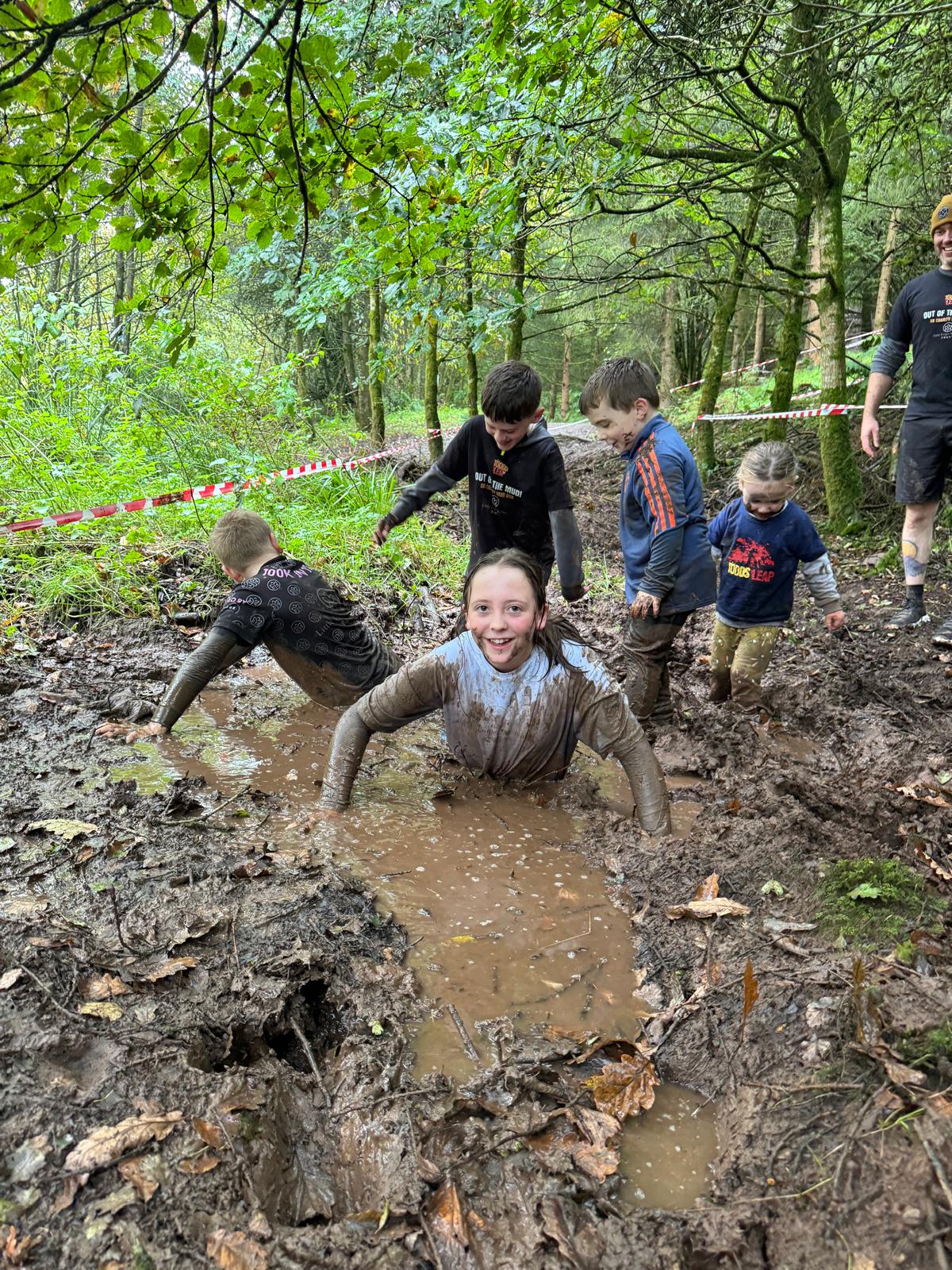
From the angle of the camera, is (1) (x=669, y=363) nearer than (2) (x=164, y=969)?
No

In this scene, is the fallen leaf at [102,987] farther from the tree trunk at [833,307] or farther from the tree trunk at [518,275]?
the tree trunk at [833,307]

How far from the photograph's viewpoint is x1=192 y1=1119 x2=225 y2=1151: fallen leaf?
1.66 m

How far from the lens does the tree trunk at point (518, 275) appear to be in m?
5.70

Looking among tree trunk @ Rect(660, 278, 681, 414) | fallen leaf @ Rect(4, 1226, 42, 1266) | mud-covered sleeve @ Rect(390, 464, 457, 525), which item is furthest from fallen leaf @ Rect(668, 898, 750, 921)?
tree trunk @ Rect(660, 278, 681, 414)

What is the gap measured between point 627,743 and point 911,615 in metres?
3.47

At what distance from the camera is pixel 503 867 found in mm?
3191

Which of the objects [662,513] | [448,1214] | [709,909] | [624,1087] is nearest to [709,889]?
[709,909]

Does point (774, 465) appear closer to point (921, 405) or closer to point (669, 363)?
point (921, 405)

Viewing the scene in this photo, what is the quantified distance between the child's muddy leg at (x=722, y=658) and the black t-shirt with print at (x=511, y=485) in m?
1.24

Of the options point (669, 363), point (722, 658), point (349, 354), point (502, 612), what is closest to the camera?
point (502, 612)

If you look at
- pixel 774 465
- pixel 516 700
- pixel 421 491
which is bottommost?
pixel 516 700

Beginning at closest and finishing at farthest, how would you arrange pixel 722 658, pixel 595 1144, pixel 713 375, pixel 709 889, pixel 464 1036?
pixel 595 1144, pixel 464 1036, pixel 709 889, pixel 722 658, pixel 713 375

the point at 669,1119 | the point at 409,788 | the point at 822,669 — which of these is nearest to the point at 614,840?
the point at 409,788

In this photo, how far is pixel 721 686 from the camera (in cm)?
517
